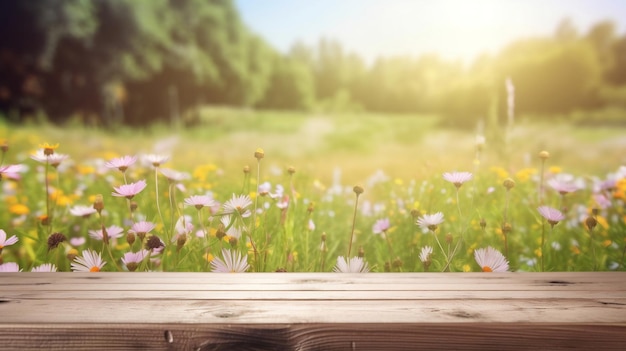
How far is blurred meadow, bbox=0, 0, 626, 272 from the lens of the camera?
1.42 metres

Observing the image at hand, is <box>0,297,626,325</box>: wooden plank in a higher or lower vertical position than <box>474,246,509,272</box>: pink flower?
higher

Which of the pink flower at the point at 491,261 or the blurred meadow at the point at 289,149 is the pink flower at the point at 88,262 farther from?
the pink flower at the point at 491,261

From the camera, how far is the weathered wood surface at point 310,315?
0.83 m

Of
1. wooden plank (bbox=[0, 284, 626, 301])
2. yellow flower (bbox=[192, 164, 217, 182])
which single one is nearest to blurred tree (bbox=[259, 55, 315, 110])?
yellow flower (bbox=[192, 164, 217, 182])

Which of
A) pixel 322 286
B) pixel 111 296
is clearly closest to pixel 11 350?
pixel 111 296

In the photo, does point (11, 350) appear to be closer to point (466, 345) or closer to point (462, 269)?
point (466, 345)

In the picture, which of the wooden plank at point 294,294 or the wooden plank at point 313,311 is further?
the wooden plank at point 294,294

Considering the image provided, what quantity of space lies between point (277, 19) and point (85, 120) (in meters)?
5.16

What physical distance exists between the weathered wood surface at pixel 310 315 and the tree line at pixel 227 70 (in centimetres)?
153

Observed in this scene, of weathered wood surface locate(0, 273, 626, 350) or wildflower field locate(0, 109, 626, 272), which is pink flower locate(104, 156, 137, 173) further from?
weathered wood surface locate(0, 273, 626, 350)

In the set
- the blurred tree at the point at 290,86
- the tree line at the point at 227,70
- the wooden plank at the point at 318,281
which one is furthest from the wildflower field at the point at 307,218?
the blurred tree at the point at 290,86

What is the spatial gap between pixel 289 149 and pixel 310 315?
504 cm

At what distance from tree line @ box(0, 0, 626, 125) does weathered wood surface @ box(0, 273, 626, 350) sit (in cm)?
153

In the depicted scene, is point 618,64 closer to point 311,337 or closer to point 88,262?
point 88,262
